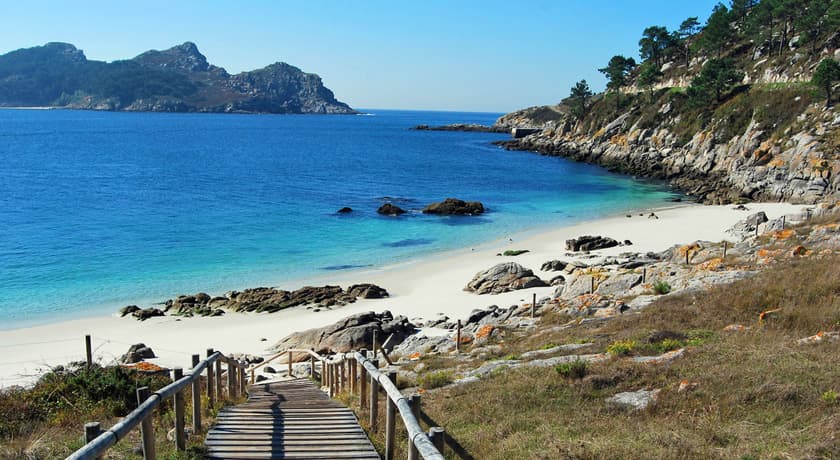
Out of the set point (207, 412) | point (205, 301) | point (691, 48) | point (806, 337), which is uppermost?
point (691, 48)

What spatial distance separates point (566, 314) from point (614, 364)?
30.2ft

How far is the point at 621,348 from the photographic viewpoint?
11258 millimetres

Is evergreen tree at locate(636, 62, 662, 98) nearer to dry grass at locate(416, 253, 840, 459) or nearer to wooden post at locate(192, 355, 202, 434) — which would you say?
dry grass at locate(416, 253, 840, 459)

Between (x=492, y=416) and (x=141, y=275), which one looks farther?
(x=141, y=275)

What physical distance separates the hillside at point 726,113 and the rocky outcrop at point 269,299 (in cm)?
3844

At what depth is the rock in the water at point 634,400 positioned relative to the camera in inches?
324

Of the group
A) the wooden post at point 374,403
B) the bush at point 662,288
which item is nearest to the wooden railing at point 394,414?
the wooden post at point 374,403

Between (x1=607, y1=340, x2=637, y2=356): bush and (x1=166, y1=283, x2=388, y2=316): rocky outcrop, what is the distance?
19.3 meters

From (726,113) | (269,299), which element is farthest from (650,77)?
(269,299)

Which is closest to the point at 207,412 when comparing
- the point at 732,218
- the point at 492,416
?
the point at 492,416

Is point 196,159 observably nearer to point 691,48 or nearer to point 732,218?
point 732,218

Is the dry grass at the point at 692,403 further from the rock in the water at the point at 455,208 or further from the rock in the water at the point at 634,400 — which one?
the rock in the water at the point at 455,208

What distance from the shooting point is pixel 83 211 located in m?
49.8

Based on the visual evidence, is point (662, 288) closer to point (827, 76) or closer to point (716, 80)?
point (827, 76)
